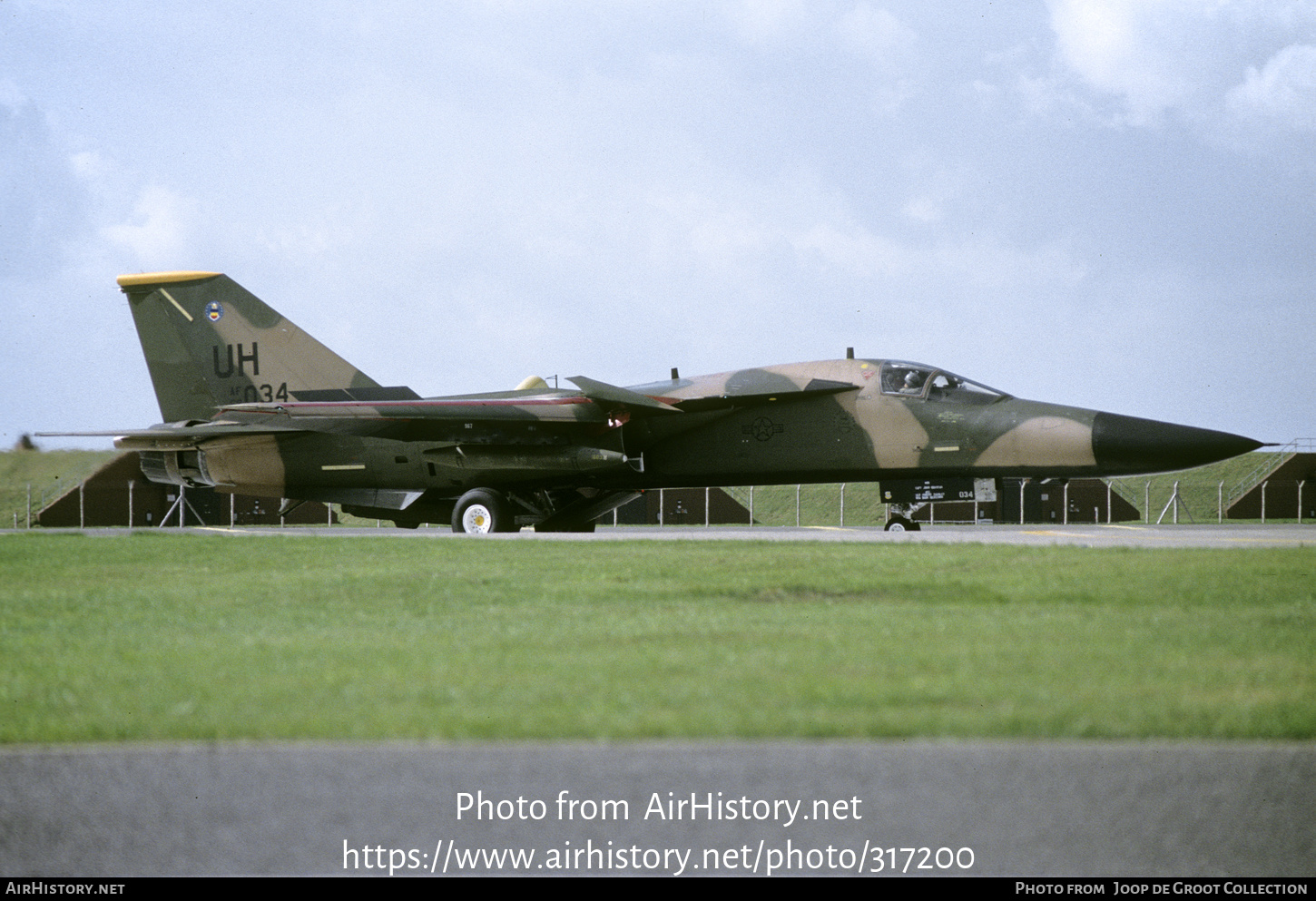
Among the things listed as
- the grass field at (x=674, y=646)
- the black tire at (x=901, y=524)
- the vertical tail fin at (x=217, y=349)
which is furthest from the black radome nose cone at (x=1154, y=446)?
the vertical tail fin at (x=217, y=349)

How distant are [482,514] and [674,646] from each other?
1148 cm

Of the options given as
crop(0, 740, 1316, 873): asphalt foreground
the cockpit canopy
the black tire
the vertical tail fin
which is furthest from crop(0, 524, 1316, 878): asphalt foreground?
the vertical tail fin

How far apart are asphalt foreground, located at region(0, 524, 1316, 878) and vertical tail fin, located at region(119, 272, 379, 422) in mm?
15434

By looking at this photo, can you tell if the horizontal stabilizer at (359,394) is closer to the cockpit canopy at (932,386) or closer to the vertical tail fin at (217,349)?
the vertical tail fin at (217,349)

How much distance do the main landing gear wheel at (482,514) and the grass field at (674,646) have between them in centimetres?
594

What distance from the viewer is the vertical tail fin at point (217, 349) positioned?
1881cm

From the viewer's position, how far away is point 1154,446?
48.3 feet

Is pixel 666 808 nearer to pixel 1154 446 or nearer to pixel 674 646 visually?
pixel 674 646

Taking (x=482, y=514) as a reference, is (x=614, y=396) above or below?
above

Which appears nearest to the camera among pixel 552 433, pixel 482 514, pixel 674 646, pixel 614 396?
pixel 674 646

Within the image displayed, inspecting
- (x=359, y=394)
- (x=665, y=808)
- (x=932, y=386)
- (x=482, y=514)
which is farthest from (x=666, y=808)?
(x=359, y=394)

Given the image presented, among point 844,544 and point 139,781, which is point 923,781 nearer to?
point 139,781

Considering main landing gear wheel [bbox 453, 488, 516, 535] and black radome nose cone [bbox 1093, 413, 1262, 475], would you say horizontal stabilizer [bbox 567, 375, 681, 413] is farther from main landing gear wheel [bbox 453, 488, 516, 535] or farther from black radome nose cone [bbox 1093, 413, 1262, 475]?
black radome nose cone [bbox 1093, 413, 1262, 475]

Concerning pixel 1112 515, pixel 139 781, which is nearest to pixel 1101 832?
pixel 139 781
